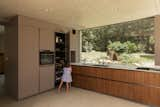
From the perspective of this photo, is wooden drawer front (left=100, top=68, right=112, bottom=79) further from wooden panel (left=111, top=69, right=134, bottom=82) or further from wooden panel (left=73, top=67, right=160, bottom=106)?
wooden panel (left=111, top=69, right=134, bottom=82)

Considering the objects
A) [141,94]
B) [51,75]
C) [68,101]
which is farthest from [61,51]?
[141,94]

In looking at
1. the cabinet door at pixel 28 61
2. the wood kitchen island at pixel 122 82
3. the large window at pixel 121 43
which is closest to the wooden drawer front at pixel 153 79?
the wood kitchen island at pixel 122 82

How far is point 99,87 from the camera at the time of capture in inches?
167

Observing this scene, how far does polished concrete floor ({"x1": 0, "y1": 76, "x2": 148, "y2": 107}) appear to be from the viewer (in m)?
3.34

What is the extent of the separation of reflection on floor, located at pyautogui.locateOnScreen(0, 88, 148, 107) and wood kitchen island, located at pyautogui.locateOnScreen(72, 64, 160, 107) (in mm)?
212

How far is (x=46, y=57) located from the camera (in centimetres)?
438

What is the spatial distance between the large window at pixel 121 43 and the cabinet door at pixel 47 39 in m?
1.72

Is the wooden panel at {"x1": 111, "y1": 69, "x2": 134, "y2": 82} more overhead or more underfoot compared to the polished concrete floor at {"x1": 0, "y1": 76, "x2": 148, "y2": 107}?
more overhead

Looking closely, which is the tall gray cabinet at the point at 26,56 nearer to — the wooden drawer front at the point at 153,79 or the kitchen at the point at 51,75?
the kitchen at the point at 51,75

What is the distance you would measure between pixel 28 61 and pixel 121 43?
3195 millimetres

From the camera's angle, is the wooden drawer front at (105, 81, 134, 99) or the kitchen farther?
the wooden drawer front at (105, 81, 134, 99)

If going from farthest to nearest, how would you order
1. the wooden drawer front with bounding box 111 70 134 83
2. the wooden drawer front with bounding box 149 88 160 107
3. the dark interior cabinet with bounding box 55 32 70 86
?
the dark interior cabinet with bounding box 55 32 70 86 < the wooden drawer front with bounding box 111 70 134 83 < the wooden drawer front with bounding box 149 88 160 107

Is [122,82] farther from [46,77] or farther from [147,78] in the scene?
[46,77]

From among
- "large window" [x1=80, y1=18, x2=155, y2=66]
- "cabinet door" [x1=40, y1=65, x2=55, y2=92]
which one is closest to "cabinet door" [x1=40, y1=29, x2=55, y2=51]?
"cabinet door" [x1=40, y1=65, x2=55, y2=92]
